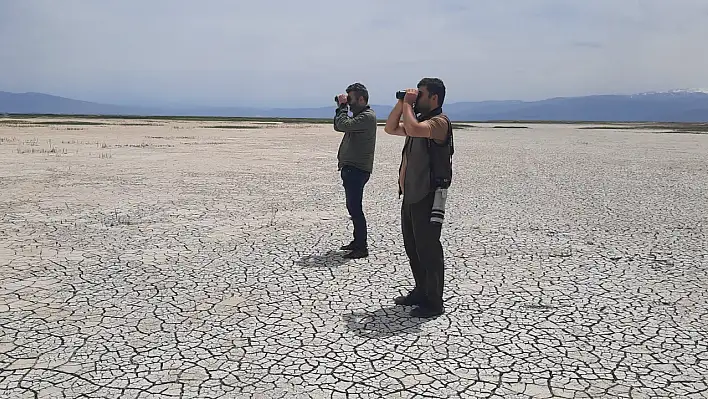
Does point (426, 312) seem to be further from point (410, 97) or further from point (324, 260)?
point (324, 260)

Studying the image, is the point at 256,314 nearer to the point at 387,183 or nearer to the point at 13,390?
the point at 13,390

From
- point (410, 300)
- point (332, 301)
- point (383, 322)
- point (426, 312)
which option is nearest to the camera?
point (383, 322)

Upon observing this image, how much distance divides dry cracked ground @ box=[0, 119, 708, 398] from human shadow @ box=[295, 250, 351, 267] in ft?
0.17

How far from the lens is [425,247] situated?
519cm

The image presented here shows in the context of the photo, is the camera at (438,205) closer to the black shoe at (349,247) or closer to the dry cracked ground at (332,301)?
the dry cracked ground at (332,301)

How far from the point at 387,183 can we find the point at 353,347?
11033 millimetres

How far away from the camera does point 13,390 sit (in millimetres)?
3955

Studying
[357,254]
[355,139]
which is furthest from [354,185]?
[357,254]

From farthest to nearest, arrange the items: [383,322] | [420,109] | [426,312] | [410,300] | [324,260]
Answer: [324,260] → [410,300] → [426,312] → [383,322] → [420,109]

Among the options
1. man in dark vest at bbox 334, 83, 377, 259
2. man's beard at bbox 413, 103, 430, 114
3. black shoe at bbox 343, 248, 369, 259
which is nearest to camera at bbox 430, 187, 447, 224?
man's beard at bbox 413, 103, 430, 114

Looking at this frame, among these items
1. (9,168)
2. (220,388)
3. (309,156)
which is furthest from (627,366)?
(309,156)

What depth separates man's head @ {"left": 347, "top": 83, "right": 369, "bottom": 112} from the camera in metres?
6.88

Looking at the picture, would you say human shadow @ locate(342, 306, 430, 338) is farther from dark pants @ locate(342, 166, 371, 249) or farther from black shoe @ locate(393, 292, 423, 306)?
dark pants @ locate(342, 166, 371, 249)

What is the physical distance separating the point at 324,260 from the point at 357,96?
2054 mm
